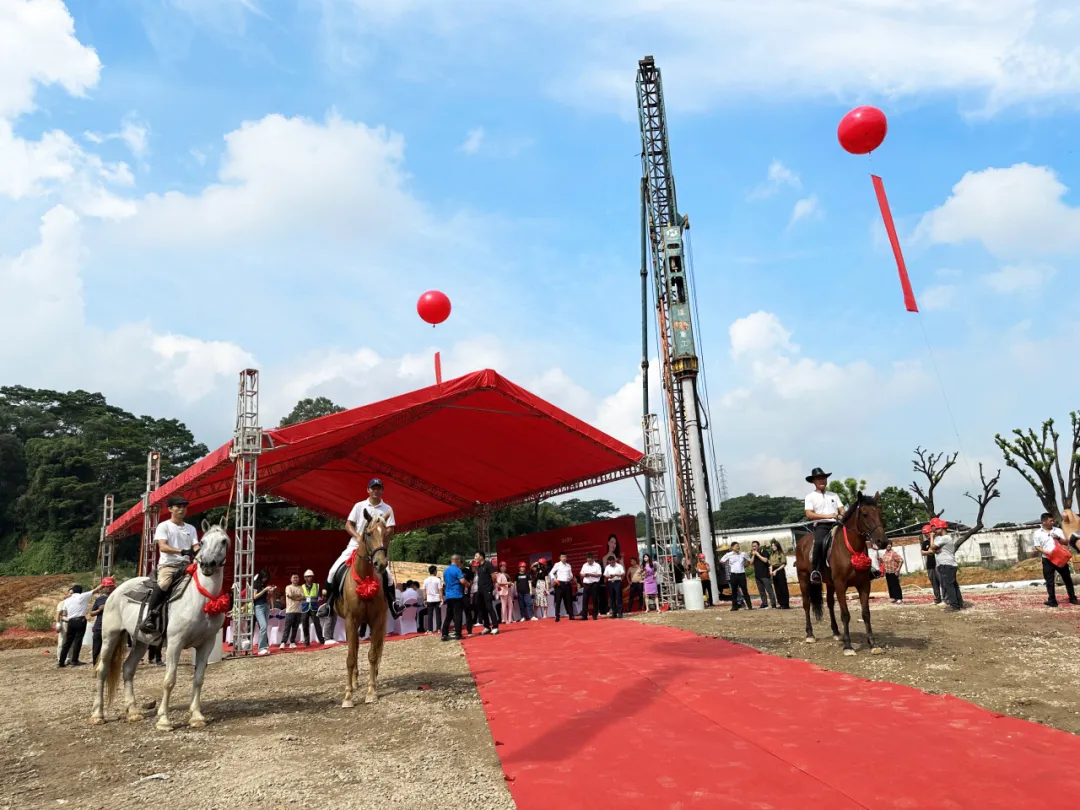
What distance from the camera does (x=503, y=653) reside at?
408 inches

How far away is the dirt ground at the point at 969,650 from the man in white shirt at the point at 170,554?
267 inches

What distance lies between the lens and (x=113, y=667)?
6.95 m

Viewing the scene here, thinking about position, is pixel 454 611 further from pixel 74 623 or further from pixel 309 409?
pixel 309 409

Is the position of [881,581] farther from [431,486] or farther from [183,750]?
[183,750]

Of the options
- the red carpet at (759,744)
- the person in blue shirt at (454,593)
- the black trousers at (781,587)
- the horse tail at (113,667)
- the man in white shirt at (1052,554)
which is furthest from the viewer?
the black trousers at (781,587)

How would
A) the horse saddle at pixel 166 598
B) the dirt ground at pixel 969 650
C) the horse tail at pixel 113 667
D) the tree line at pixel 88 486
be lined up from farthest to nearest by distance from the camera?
1. the tree line at pixel 88 486
2. the horse tail at pixel 113 667
3. the horse saddle at pixel 166 598
4. the dirt ground at pixel 969 650

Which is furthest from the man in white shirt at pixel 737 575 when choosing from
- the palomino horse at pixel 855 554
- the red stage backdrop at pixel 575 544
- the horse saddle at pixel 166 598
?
the horse saddle at pixel 166 598

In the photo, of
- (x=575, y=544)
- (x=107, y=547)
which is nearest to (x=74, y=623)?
(x=107, y=547)

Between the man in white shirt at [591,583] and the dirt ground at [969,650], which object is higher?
the man in white shirt at [591,583]

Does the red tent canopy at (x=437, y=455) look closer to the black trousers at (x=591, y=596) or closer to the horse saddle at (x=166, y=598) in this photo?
the black trousers at (x=591, y=596)

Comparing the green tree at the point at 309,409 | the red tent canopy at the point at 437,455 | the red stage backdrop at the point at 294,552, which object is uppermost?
the green tree at the point at 309,409

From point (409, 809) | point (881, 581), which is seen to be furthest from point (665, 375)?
point (409, 809)

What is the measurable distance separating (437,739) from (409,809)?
5.18ft

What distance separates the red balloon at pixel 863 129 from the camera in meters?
8.00
